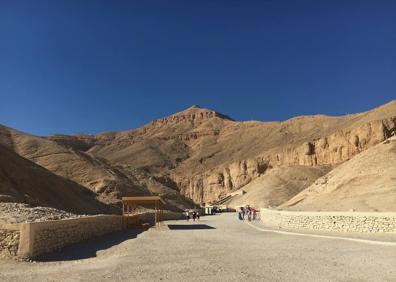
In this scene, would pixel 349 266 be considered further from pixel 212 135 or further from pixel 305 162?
pixel 212 135

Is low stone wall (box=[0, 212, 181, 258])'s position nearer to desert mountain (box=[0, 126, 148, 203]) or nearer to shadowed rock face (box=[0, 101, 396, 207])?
desert mountain (box=[0, 126, 148, 203])

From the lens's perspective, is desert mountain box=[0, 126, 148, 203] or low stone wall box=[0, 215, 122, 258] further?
desert mountain box=[0, 126, 148, 203]

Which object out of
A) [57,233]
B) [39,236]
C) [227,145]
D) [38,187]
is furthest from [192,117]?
[39,236]

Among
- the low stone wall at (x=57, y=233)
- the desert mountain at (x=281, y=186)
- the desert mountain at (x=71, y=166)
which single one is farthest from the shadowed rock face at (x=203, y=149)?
the low stone wall at (x=57, y=233)

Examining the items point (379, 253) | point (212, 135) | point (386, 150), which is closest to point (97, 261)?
point (379, 253)

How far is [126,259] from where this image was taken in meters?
13.5

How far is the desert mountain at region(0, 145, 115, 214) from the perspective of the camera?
102ft

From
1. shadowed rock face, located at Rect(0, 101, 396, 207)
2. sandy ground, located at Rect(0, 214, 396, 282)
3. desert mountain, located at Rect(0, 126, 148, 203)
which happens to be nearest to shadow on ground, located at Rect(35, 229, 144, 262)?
sandy ground, located at Rect(0, 214, 396, 282)

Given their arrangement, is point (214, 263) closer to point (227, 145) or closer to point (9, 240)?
point (9, 240)

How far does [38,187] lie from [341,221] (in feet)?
72.5

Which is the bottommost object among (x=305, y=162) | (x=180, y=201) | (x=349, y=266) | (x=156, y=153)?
(x=349, y=266)

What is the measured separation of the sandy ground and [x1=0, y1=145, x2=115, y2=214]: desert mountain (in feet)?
49.3

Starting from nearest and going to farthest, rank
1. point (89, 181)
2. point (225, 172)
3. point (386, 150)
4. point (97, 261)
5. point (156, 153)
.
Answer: point (97, 261) → point (386, 150) → point (89, 181) → point (225, 172) → point (156, 153)

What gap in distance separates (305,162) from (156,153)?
5835cm
